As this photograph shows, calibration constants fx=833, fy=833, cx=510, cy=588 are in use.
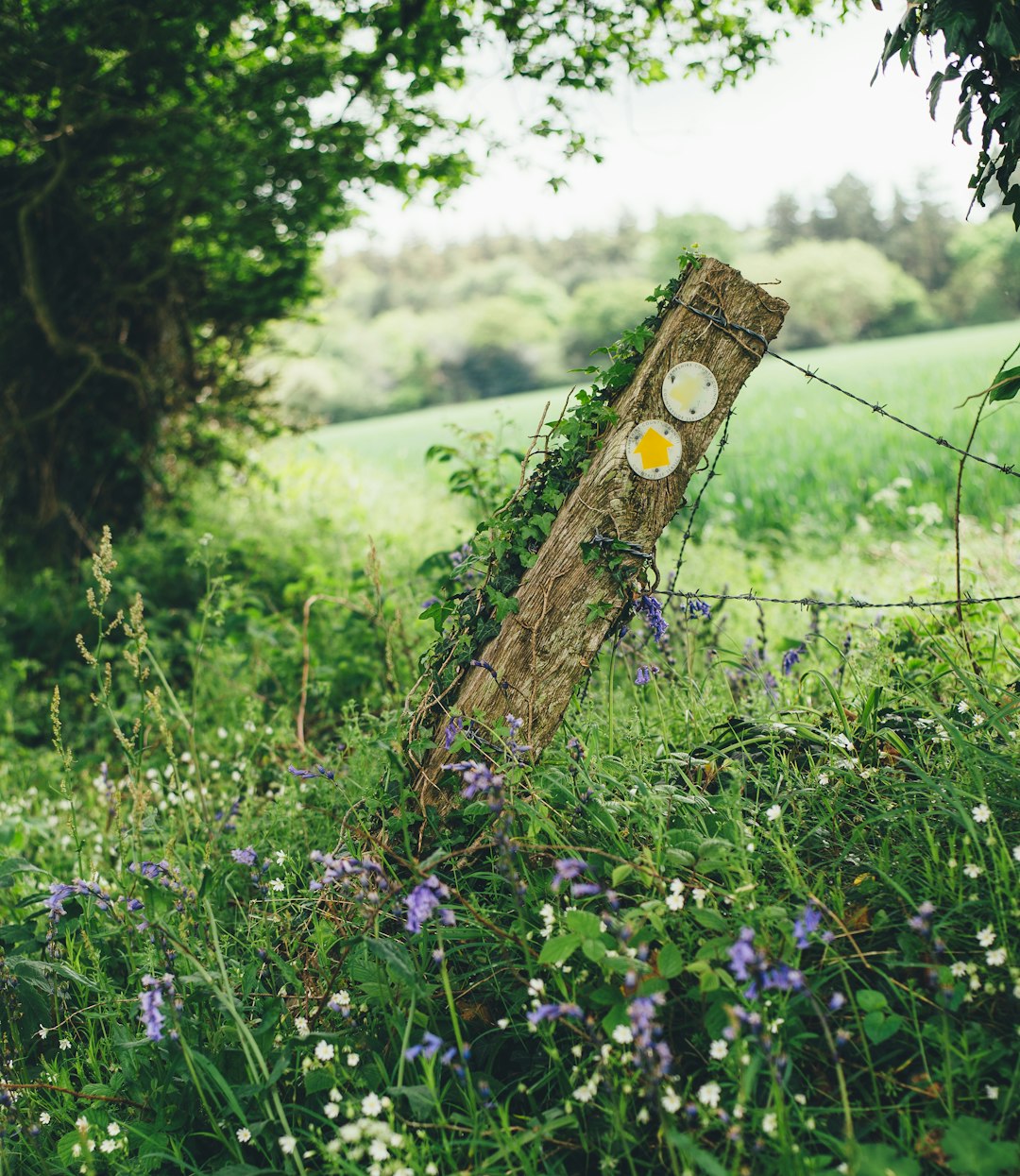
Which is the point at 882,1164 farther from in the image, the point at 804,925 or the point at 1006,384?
the point at 1006,384

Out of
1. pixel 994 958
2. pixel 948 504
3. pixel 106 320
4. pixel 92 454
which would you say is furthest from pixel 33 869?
pixel 948 504

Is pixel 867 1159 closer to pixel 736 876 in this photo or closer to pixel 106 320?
pixel 736 876

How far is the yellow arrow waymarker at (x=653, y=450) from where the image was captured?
7.52 feet

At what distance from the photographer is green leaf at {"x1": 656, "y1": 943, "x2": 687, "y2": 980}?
5.30ft

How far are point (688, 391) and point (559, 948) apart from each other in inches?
58.0

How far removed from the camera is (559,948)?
1.59 metres

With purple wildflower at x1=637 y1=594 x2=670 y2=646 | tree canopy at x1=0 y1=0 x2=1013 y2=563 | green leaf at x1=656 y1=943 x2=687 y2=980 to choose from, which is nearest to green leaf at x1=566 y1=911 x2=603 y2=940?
green leaf at x1=656 y1=943 x2=687 y2=980

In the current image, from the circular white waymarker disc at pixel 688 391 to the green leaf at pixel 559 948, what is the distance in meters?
1.38

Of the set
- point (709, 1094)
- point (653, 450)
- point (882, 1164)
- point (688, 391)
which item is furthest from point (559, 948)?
point (688, 391)

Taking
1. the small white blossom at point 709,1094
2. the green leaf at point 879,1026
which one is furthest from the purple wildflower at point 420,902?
the green leaf at point 879,1026

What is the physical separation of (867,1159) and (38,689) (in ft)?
20.0

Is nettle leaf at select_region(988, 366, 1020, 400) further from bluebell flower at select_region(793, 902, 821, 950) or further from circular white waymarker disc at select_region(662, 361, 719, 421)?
bluebell flower at select_region(793, 902, 821, 950)

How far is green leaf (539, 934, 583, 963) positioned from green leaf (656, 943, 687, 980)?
170mm

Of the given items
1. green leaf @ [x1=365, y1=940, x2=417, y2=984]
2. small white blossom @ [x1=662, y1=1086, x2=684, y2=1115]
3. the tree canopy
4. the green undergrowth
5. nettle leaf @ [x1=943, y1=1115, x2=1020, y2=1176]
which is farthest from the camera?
the tree canopy
